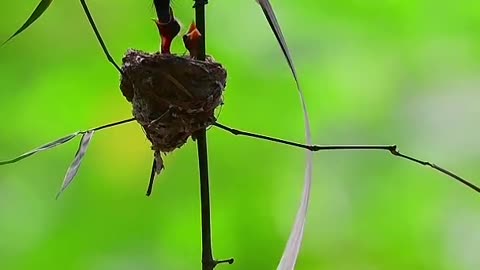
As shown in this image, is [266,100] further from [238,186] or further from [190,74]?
[190,74]

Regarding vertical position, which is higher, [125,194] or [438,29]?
[438,29]

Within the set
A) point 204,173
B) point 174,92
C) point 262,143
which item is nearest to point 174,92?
point 174,92

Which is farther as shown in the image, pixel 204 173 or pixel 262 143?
pixel 262 143

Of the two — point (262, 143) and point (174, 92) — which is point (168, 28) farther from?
point (262, 143)

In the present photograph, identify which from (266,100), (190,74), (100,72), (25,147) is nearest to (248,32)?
(266,100)

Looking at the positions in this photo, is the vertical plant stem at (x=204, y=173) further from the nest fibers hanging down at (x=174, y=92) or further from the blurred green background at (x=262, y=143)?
the blurred green background at (x=262, y=143)

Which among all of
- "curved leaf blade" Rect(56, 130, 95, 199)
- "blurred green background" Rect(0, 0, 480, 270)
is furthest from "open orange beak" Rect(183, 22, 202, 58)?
"blurred green background" Rect(0, 0, 480, 270)

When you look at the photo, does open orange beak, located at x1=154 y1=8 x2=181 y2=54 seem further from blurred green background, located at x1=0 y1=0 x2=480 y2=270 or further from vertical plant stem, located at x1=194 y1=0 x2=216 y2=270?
blurred green background, located at x1=0 y1=0 x2=480 y2=270

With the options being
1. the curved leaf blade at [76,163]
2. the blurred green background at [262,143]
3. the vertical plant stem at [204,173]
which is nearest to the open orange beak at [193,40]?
the vertical plant stem at [204,173]
